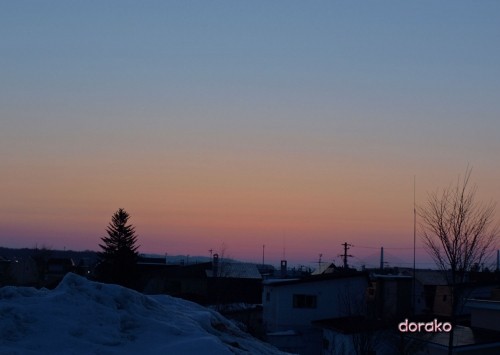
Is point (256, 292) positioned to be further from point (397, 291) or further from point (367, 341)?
point (367, 341)

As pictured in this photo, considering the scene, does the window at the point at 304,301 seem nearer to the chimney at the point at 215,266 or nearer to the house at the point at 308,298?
the house at the point at 308,298

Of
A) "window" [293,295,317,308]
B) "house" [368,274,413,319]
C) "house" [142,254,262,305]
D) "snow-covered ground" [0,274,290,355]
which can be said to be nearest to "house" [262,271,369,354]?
"window" [293,295,317,308]

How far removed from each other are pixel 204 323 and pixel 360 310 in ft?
114

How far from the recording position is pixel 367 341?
31266mm

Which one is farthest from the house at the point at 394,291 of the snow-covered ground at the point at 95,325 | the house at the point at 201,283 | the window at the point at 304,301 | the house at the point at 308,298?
the snow-covered ground at the point at 95,325

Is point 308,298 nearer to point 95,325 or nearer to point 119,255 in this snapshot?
point 119,255

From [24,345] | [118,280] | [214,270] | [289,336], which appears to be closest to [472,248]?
[24,345]

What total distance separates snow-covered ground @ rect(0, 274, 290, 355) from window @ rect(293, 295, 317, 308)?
38.0 m

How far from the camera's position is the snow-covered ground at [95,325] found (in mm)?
6734

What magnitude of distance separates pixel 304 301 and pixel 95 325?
131 ft

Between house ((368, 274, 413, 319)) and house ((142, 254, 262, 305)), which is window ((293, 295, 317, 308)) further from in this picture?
house ((142, 254, 262, 305))

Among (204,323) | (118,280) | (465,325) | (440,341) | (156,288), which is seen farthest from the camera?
(156,288)

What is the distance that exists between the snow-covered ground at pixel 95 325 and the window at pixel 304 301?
125 feet

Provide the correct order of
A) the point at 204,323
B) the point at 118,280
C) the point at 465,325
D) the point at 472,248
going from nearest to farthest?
the point at 204,323 → the point at 472,248 → the point at 465,325 → the point at 118,280
